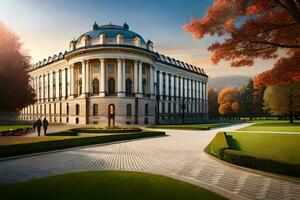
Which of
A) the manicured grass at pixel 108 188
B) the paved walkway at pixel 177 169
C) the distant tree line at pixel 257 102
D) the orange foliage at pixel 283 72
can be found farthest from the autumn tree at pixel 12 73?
the distant tree line at pixel 257 102

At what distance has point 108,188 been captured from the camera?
872 centimetres

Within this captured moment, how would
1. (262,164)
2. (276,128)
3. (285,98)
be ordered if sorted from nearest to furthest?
(262,164) → (276,128) → (285,98)

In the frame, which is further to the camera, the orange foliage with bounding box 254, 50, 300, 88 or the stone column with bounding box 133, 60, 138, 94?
the stone column with bounding box 133, 60, 138, 94

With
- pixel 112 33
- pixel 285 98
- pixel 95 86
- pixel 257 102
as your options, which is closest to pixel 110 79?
pixel 95 86

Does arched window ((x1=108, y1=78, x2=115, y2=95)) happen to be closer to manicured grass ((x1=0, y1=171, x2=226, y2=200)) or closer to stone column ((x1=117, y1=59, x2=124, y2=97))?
stone column ((x1=117, y1=59, x2=124, y2=97))

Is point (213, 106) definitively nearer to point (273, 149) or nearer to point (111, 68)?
point (111, 68)

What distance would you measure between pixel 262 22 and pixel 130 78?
44.6 meters

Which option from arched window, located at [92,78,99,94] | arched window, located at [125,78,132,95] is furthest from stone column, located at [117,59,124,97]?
arched window, located at [92,78,99,94]

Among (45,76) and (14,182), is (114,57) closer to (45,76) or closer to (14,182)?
(45,76)

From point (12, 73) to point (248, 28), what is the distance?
2381 cm

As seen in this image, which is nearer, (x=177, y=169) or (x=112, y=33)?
(x=177, y=169)

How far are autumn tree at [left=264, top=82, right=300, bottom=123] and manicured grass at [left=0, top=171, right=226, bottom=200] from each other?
53.5 meters

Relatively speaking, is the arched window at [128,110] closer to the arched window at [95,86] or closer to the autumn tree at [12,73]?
the arched window at [95,86]

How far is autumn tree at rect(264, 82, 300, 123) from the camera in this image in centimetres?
5462
